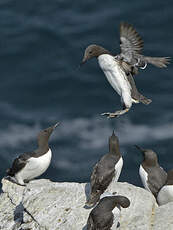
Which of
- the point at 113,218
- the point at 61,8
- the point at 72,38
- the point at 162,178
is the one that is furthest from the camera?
the point at 61,8

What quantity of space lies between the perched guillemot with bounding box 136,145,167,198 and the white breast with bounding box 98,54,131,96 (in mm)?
1484

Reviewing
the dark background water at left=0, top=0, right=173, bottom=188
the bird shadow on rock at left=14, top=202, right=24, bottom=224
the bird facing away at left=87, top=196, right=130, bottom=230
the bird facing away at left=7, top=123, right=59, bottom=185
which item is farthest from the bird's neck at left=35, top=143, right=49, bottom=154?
the dark background water at left=0, top=0, right=173, bottom=188

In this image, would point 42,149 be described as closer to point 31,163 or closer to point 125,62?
point 31,163

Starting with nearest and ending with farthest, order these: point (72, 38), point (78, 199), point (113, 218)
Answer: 1. point (113, 218)
2. point (78, 199)
3. point (72, 38)

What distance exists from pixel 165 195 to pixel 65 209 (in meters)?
2.26

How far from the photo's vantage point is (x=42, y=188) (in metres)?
13.8

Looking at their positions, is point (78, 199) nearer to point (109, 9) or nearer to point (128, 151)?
point (128, 151)

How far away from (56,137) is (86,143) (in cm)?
101

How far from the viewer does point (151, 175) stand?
14742 mm

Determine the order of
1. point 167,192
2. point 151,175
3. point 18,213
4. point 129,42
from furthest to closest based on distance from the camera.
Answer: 1. point 151,175
2. point 129,42
3. point 167,192
4. point 18,213

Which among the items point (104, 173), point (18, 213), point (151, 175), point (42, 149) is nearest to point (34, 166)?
point (42, 149)

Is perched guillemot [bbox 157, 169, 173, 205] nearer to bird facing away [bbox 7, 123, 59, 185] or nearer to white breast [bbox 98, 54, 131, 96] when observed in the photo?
white breast [bbox 98, 54, 131, 96]

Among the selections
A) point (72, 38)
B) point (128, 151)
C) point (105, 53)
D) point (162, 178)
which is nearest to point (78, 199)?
point (162, 178)

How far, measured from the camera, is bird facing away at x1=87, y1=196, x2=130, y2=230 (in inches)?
466
